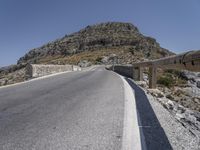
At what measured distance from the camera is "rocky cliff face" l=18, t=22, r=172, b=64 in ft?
460

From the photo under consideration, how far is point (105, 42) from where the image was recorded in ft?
502

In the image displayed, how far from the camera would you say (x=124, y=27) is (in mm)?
184000

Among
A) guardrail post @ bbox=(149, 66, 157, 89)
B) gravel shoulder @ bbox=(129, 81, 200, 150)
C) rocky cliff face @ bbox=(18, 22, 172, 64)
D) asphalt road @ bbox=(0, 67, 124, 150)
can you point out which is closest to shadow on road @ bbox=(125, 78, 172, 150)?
gravel shoulder @ bbox=(129, 81, 200, 150)

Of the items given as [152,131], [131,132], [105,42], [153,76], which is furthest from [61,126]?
[105,42]

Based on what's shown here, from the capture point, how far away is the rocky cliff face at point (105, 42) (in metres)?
140

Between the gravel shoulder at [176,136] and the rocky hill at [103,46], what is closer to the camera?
the gravel shoulder at [176,136]

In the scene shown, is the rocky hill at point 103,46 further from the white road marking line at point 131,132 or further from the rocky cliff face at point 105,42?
the white road marking line at point 131,132

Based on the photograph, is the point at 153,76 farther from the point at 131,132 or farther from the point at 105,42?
the point at 105,42

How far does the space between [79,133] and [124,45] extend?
465 feet

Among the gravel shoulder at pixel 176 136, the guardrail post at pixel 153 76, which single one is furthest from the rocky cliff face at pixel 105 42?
the gravel shoulder at pixel 176 136

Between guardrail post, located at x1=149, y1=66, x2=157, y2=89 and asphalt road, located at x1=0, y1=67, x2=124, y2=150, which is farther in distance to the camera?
guardrail post, located at x1=149, y1=66, x2=157, y2=89

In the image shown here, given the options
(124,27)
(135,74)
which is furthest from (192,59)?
(124,27)

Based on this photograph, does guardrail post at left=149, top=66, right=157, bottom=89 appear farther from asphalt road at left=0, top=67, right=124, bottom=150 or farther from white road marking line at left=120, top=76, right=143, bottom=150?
white road marking line at left=120, top=76, right=143, bottom=150

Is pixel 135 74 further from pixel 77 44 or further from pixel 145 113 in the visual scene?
pixel 77 44
